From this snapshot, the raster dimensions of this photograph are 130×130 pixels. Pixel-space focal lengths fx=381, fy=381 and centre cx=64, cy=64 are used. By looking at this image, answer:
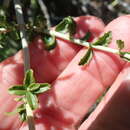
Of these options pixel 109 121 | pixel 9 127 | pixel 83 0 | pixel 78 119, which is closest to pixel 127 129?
pixel 109 121

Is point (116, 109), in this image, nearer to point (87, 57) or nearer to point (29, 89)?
point (87, 57)

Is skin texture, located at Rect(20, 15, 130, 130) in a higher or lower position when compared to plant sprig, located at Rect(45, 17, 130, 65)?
lower

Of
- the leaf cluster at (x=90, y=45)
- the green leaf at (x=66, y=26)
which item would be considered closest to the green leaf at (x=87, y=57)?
the leaf cluster at (x=90, y=45)

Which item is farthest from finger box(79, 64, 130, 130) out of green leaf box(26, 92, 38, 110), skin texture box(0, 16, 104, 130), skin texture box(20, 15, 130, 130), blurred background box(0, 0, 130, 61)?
blurred background box(0, 0, 130, 61)

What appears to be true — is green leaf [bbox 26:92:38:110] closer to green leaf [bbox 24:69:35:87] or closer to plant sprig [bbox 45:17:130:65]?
green leaf [bbox 24:69:35:87]

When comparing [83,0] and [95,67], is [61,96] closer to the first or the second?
[95,67]

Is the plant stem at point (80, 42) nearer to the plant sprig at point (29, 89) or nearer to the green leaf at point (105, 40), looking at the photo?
the green leaf at point (105, 40)

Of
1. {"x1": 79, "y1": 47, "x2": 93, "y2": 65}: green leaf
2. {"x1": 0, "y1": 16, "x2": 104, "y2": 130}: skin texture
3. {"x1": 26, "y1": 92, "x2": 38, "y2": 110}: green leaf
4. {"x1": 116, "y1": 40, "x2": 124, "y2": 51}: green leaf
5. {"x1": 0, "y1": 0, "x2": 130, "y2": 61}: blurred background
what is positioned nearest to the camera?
{"x1": 26, "y1": 92, "x2": 38, "y2": 110}: green leaf
